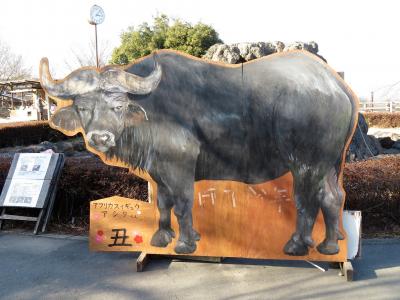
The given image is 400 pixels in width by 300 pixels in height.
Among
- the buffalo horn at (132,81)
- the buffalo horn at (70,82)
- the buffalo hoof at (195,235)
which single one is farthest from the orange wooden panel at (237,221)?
the buffalo horn at (70,82)

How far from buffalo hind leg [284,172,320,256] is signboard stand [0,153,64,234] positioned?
3.43m

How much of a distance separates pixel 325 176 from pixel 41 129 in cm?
1745

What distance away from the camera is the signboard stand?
5.52 metres

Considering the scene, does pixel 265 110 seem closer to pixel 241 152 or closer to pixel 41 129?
pixel 241 152

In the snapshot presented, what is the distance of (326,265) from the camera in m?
4.30

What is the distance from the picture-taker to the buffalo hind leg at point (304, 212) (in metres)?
3.89

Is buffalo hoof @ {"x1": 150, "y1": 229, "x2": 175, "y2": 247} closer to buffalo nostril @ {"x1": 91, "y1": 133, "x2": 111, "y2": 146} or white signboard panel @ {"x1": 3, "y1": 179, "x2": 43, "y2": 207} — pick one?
buffalo nostril @ {"x1": 91, "y1": 133, "x2": 111, "y2": 146}

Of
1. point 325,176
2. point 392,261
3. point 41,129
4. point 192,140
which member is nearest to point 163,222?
point 192,140

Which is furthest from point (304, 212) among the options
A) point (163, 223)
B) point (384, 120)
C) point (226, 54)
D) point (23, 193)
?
point (384, 120)

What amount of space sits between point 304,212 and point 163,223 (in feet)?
4.82

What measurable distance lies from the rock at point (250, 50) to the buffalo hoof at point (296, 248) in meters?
5.82

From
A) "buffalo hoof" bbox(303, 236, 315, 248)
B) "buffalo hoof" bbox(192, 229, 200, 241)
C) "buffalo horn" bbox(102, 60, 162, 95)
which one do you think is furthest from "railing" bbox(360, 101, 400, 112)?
"buffalo horn" bbox(102, 60, 162, 95)

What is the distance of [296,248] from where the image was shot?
3980 millimetres

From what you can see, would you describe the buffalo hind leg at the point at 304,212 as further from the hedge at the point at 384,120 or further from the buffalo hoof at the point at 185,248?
the hedge at the point at 384,120
